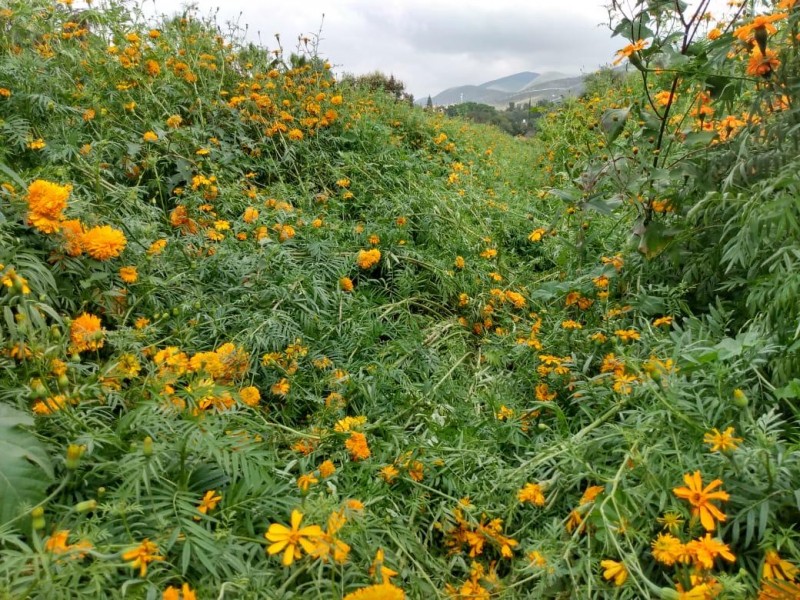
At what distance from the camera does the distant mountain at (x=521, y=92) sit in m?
6.39

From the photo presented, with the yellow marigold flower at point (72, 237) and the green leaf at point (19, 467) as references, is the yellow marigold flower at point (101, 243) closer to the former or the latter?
the yellow marigold flower at point (72, 237)

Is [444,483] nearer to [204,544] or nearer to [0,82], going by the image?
[204,544]

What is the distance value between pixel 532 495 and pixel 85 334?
1.15 meters

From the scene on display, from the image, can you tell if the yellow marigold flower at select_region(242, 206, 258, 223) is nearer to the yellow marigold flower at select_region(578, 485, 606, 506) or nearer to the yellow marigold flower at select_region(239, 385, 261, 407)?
the yellow marigold flower at select_region(239, 385, 261, 407)

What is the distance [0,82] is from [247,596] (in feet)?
8.51

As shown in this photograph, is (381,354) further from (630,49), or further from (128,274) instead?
(630,49)

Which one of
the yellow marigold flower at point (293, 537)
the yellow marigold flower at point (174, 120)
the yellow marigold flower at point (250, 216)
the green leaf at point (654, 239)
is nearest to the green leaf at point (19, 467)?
the yellow marigold flower at point (293, 537)

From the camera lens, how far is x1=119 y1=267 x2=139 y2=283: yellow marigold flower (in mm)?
1583

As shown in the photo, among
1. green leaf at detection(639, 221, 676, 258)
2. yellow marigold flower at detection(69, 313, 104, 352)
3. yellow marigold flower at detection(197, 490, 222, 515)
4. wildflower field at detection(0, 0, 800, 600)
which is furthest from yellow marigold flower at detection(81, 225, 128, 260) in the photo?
green leaf at detection(639, 221, 676, 258)

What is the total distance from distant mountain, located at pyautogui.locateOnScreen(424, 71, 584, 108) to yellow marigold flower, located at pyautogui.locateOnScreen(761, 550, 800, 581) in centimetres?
570

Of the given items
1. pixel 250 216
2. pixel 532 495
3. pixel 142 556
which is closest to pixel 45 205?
pixel 250 216

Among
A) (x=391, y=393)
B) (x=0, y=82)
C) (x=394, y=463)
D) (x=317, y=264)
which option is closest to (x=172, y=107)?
(x=0, y=82)

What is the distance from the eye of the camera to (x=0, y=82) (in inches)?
90.5

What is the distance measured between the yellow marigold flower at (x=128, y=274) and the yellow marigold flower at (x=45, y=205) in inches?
8.8
